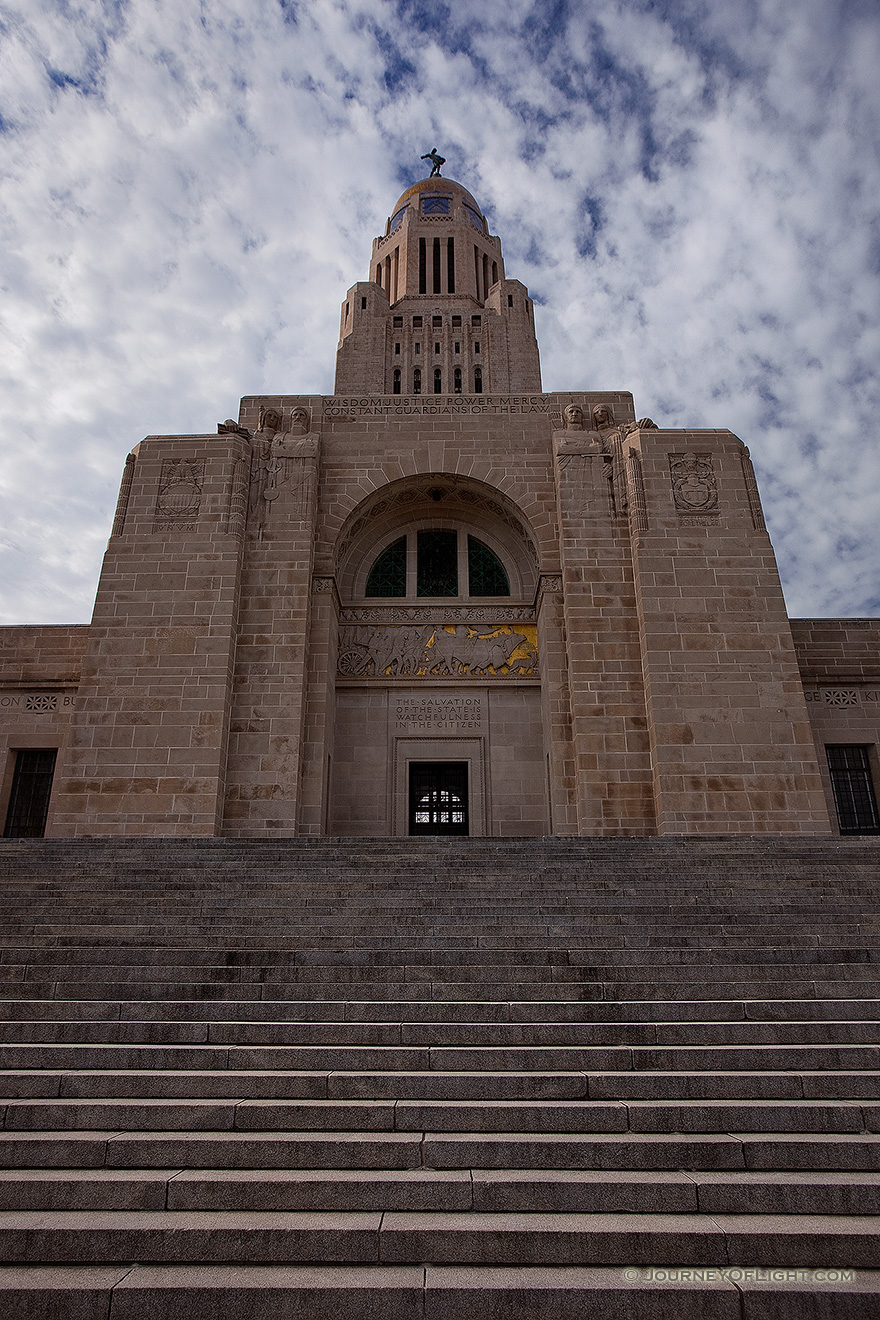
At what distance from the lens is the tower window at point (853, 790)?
15.5 m

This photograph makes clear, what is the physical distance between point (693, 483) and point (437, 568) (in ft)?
19.3

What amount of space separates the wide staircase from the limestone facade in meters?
6.30

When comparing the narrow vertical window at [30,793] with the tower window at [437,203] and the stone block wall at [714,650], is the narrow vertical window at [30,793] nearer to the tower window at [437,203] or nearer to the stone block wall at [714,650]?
the stone block wall at [714,650]

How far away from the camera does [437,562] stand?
1786 centimetres

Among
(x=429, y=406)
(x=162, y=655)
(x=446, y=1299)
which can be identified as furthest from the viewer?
(x=429, y=406)

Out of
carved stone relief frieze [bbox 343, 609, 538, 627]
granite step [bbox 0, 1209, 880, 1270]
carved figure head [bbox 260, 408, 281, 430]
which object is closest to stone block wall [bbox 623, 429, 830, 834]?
carved stone relief frieze [bbox 343, 609, 538, 627]

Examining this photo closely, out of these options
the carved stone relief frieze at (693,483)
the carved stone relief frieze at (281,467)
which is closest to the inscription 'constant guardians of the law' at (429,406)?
the carved stone relief frieze at (281,467)

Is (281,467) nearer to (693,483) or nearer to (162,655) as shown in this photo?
(162,655)

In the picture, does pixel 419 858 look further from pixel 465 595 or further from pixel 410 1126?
pixel 465 595

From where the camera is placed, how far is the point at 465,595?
17219mm

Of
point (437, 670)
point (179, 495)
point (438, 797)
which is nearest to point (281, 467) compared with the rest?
point (179, 495)

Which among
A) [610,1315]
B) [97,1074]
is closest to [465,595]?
[97,1074]

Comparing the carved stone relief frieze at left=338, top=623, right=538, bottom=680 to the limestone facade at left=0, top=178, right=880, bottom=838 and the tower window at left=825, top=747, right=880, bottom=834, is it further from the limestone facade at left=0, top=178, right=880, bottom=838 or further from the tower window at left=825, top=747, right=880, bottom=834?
the tower window at left=825, top=747, right=880, bottom=834

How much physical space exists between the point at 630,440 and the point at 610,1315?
50.3 ft
